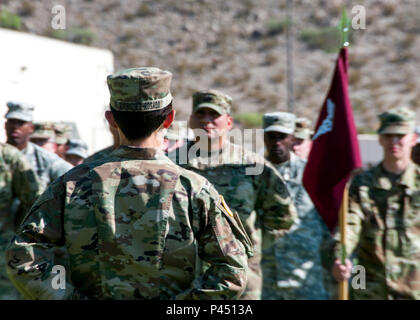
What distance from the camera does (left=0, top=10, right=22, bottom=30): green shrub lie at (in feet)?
107

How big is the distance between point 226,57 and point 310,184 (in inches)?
1251

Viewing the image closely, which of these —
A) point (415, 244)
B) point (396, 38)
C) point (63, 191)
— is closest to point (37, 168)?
point (415, 244)

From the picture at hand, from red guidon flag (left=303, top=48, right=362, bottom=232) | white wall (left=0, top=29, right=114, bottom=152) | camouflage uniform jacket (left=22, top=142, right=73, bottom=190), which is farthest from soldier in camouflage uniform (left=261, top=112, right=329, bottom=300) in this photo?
white wall (left=0, top=29, right=114, bottom=152)

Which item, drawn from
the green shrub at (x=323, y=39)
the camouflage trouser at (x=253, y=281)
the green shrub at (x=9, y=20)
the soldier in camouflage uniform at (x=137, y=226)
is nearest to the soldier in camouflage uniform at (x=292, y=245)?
the camouflage trouser at (x=253, y=281)

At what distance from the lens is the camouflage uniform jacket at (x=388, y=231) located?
184 inches

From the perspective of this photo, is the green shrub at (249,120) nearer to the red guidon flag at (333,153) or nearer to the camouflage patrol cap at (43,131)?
the camouflage patrol cap at (43,131)

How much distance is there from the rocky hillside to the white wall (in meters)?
14.4

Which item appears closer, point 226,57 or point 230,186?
point 230,186

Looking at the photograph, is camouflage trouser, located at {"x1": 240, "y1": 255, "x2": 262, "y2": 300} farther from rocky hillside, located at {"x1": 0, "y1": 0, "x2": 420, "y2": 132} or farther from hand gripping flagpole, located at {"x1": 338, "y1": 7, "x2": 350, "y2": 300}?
rocky hillside, located at {"x1": 0, "y1": 0, "x2": 420, "y2": 132}

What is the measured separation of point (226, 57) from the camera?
36.2 meters

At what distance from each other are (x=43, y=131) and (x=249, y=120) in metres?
23.1

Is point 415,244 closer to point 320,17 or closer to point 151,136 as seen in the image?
point 151,136
